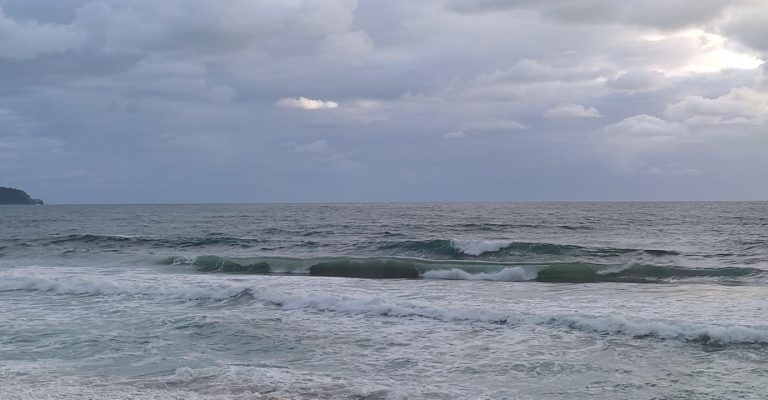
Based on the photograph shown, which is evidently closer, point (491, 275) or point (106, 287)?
point (106, 287)

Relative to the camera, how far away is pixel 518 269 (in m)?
23.9

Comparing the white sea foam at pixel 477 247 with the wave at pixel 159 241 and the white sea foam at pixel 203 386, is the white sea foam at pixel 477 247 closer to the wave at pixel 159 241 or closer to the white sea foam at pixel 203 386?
the wave at pixel 159 241

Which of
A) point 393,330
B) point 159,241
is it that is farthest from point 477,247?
point 159,241

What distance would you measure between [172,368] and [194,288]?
30.6 ft

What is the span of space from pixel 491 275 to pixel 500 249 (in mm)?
8167

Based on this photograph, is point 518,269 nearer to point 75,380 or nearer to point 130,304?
point 130,304

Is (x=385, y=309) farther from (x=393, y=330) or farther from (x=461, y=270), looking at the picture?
(x=461, y=270)

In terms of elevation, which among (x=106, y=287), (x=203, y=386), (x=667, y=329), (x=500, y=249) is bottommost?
(x=106, y=287)

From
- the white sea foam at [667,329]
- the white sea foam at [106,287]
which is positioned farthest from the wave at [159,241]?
the white sea foam at [667,329]

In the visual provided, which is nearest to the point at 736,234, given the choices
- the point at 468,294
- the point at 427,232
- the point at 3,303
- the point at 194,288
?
the point at 427,232

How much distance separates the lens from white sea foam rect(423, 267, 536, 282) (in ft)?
76.2

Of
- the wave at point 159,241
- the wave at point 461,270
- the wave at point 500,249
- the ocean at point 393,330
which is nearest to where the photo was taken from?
the ocean at point 393,330

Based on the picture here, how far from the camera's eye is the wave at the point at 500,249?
29.2 m

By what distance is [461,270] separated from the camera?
24469 millimetres
